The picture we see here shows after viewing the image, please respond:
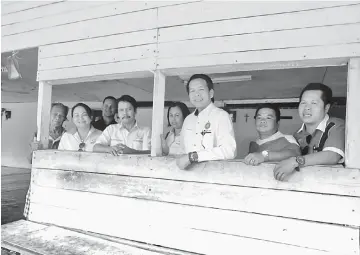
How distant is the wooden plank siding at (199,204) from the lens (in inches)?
75.6

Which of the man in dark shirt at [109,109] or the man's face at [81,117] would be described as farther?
the man in dark shirt at [109,109]

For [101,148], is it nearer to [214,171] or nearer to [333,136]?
[214,171]

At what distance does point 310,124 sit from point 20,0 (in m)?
3.68

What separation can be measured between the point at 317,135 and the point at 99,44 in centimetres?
230

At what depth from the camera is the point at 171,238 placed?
2.40m

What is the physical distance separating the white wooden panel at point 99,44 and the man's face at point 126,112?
0.64 metres

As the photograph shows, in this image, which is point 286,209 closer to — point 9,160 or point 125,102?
point 125,102

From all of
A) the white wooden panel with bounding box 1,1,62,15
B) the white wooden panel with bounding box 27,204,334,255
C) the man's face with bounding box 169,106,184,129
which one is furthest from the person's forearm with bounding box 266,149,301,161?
the white wooden panel with bounding box 1,1,62,15

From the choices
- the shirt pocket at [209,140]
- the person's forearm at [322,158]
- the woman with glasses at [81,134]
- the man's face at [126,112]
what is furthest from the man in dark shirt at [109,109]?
the person's forearm at [322,158]

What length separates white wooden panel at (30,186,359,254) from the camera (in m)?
1.91

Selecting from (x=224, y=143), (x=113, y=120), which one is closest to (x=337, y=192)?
(x=224, y=143)

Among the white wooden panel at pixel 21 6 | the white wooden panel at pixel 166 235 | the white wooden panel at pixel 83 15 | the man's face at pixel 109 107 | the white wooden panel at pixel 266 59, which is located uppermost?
the white wooden panel at pixel 21 6

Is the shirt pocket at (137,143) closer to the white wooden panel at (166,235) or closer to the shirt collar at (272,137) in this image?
the white wooden panel at (166,235)

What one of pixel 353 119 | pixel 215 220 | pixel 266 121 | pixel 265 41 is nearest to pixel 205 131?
pixel 266 121
